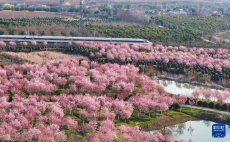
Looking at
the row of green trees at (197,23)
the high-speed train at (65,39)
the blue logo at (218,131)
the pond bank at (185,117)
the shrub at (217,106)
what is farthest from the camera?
the row of green trees at (197,23)

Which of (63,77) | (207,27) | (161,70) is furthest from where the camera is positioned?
(207,27)

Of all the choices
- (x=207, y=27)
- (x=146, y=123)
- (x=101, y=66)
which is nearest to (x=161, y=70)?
(x=101, y=66)

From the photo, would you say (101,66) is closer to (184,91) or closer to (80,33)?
(184,91)

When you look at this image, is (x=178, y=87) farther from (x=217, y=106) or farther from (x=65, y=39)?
(x=65, y=39)

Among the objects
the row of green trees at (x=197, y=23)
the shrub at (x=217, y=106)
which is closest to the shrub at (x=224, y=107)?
the shrub at (x=217, y=106)

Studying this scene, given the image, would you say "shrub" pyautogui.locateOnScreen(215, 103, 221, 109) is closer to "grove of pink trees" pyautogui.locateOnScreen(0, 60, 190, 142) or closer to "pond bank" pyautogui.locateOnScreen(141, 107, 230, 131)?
"pond bank" pyautogui.locateOnScreen(141, 107, 230, 131)

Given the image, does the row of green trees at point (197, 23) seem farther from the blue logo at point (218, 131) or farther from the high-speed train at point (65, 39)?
the blue logo at point (218, 131)

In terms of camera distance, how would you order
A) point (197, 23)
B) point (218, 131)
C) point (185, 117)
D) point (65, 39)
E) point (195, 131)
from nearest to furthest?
point (218, 131) < point (195, 131) < point (185, 117) < point (65, 39) < point (197, 23)

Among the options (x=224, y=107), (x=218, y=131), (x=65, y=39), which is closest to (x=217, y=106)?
(x=224, y=107)
